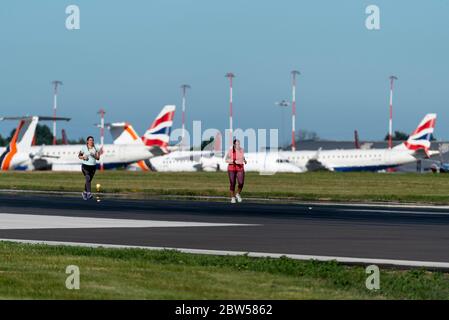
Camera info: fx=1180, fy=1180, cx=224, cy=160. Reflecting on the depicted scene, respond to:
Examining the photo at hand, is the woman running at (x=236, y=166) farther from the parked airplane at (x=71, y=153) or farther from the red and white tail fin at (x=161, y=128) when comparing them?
the red and white tail fin at (x=161, y=128)

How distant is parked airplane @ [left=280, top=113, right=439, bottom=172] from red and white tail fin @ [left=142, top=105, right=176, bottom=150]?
11041 mm

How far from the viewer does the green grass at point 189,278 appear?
39.8 ft

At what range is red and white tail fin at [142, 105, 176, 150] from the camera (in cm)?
10219

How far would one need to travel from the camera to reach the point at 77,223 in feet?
77.7

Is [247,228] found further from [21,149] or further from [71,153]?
[71,153]

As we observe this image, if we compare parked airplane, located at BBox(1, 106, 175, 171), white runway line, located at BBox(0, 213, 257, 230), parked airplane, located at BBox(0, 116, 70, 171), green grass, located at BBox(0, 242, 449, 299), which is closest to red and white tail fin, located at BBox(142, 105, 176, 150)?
parked airplane, located at BBox(1, 106, 175, 171)

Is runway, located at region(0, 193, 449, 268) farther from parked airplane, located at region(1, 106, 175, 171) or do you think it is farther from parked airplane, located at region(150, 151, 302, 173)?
parked airplane, located at region(150, 151, 302, 173)

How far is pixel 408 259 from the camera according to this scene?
54.0 ft

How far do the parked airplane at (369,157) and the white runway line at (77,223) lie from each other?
3157 inches

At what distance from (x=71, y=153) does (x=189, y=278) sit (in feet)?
281
